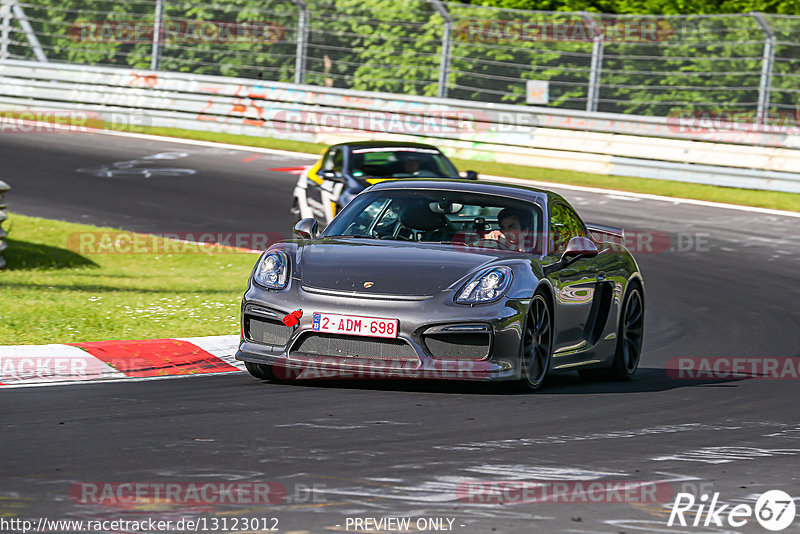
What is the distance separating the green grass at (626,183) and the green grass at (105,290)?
316 inches

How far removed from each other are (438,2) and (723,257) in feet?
31.3

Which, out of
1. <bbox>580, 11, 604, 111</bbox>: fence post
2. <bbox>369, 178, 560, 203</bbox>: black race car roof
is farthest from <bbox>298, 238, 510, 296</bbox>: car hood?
<bbox>580, 11, 604, 111</bbox>: fence post

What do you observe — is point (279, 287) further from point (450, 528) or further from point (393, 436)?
point (450, 528)

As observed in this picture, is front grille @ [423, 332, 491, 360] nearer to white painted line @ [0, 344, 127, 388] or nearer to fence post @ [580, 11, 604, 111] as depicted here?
white painted line @ [0, 344, 127, 388]

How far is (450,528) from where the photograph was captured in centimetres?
488

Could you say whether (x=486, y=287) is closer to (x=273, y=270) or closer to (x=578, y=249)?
(x=578, y=249)

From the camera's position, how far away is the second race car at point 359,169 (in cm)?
1702

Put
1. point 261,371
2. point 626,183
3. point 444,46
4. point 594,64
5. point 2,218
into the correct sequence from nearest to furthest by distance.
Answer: point 261,371, point 2,218, point 626,183, point 594,64, point 444,46

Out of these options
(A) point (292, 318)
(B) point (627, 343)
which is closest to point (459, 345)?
(A) point (292, 318)

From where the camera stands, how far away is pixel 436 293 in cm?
777

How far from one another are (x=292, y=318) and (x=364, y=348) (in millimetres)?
454

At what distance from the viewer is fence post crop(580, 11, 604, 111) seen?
2311cm

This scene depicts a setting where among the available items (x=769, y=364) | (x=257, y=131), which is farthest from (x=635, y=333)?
(x=257, y=131)

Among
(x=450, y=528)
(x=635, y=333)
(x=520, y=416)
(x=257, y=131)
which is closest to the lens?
(x=450, y=528)
